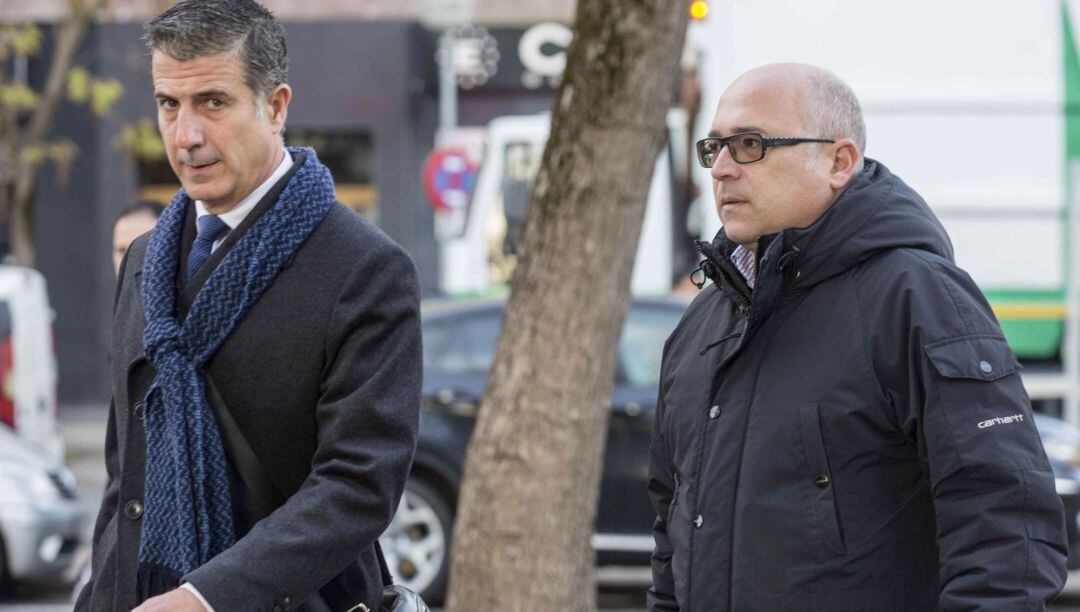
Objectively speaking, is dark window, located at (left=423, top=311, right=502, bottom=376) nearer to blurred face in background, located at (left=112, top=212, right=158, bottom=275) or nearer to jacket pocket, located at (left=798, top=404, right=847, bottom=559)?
blurred face in background, located at (left=112, top=212, right=158, bottom=275)

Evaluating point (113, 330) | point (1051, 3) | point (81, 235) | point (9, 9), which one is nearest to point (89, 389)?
point (81, 235)

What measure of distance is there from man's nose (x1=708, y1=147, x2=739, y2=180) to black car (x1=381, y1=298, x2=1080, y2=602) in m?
5.13

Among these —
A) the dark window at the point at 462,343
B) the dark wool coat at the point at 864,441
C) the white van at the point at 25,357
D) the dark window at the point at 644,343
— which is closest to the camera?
the dark wool coat at the point at 864,441

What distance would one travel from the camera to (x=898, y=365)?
97.9 inches

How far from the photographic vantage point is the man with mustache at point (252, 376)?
241cm

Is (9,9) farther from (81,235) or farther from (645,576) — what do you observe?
(645,576)

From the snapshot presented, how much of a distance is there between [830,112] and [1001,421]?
24.1 inches

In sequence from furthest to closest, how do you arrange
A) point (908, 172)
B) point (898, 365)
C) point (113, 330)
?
point (908, 172) < point (113, 330) < point (898, 365)

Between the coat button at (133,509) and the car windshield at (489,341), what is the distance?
18.6 ft

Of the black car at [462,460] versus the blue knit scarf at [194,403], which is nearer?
the blue knit scarf at [194,403]

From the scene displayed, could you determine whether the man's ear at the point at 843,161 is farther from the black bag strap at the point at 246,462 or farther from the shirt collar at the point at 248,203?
the black bag strap at the point at 246,462

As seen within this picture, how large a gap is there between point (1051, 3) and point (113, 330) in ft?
28.7

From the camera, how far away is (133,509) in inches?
99.3

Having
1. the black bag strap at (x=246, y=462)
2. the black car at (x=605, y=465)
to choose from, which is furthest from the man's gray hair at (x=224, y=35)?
the black car at (x=605, y=465)
